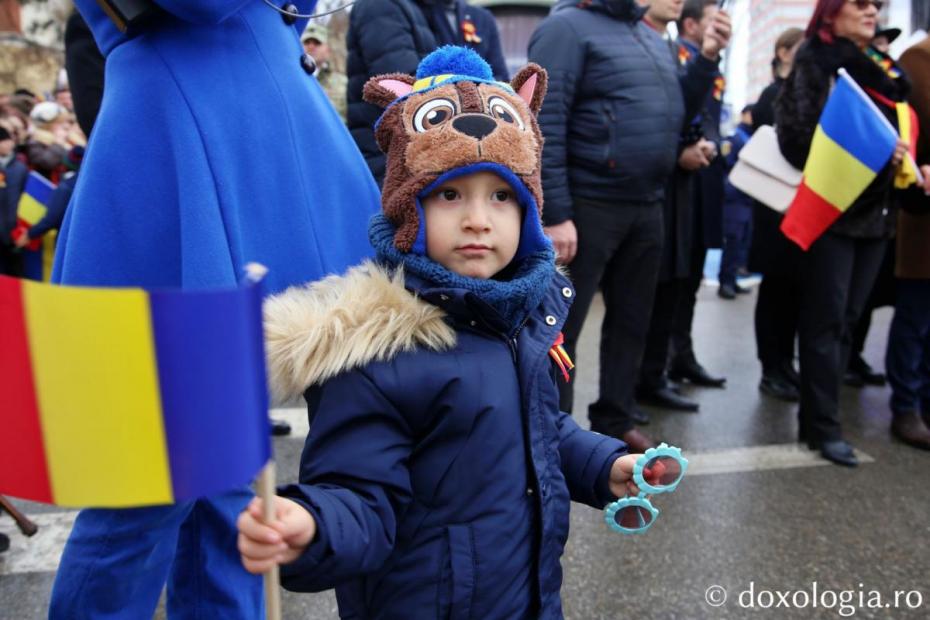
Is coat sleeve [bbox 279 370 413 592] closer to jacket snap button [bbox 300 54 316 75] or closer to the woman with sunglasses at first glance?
jacket snap button [bbox 300 54 316 75]

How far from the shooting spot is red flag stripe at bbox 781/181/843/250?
10.4 ft

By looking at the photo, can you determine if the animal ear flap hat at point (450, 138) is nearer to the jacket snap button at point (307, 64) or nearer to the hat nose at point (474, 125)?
the hat nose at point (474, 125)

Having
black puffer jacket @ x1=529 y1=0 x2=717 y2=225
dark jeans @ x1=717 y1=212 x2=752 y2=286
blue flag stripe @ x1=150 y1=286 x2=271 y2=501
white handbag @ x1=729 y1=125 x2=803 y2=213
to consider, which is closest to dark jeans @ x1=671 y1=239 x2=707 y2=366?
white handbag @ x1=729 y1=125 x2=803 y2=213

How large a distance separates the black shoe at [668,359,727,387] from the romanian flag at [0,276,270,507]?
4.01m

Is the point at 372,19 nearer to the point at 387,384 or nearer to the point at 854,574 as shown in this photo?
the point at 387,384

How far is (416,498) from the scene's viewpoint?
1283mm

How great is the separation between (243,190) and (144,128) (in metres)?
0.20

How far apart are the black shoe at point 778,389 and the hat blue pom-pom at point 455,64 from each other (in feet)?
11.0

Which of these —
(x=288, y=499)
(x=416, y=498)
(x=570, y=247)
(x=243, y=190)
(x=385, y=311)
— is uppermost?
(x=243, y=190)

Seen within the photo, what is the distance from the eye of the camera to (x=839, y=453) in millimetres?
3297

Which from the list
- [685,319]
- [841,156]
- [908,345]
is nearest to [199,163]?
[841,156]

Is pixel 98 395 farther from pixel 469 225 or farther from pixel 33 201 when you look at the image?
pixel 33 201

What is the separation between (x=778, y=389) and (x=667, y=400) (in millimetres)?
709

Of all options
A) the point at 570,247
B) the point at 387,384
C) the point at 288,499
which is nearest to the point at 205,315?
the point at 288,499
